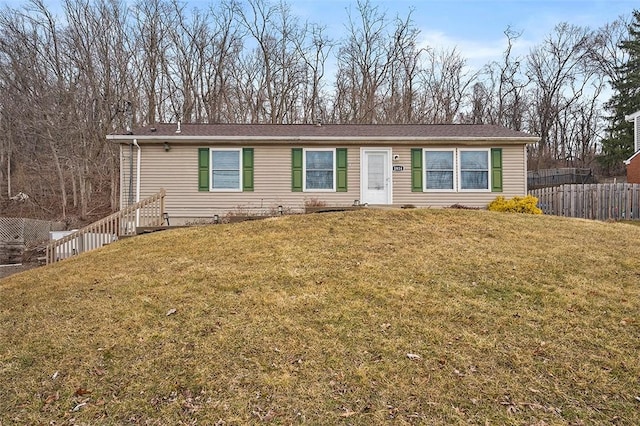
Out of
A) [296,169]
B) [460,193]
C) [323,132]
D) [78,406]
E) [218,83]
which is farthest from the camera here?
[218,83]

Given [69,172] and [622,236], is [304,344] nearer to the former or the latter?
[622,236]

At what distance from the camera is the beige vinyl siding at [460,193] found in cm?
1277

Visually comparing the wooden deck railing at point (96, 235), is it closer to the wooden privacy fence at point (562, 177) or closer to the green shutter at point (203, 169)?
the green shutter at point (203, 169)

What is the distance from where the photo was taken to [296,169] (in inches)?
498

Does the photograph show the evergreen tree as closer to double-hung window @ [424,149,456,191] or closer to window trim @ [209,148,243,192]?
double-hung window @ [424,149,456,191]

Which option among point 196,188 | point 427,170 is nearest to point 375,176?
point 427,170

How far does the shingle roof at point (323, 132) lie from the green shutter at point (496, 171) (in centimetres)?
62

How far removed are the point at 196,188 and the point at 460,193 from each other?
8.11 meters

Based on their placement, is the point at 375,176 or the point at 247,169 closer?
the point at 247,169

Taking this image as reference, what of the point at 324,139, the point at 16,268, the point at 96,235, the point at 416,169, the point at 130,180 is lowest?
the point at 16,268

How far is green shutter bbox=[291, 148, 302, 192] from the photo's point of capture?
12.6 metres

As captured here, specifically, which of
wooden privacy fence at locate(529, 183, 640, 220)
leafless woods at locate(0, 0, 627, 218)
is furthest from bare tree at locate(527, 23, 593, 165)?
wooden privacy fence at locate(529, 183, 640, 220)

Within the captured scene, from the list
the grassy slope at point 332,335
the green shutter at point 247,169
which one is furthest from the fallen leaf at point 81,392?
the green shutter at point 247,169

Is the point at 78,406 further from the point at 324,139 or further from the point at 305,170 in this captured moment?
the point at 324,139
